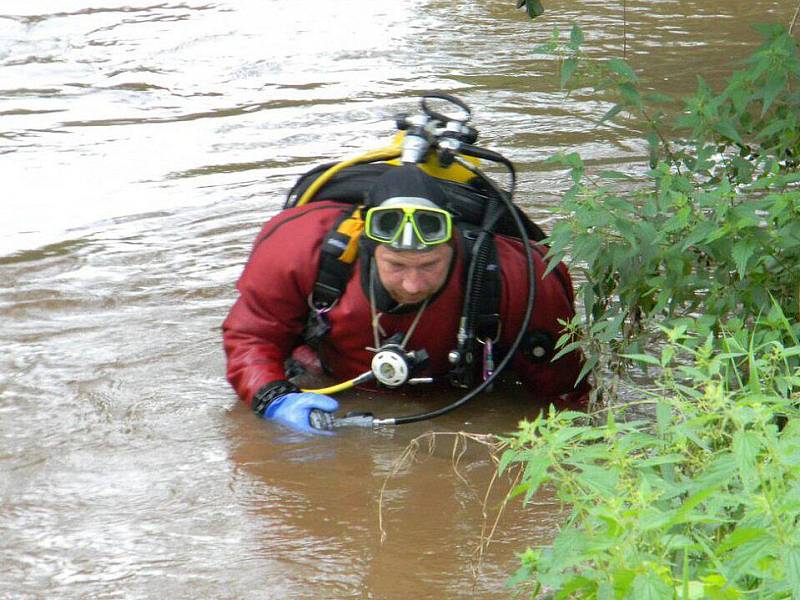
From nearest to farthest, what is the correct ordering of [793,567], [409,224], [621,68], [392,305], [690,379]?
[793,567]
[690,379]
[621,68]
[409,224]
[392,305]

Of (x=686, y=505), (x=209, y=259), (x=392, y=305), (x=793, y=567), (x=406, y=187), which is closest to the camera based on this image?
(x=793, y=567)

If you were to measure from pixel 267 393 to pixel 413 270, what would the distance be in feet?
2.43

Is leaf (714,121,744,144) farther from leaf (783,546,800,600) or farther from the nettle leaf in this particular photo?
leaf (783,546,800,600)

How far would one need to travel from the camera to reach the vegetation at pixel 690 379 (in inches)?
86.0

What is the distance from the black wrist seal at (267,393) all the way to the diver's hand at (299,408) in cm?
1

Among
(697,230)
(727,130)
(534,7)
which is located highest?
(534,7)

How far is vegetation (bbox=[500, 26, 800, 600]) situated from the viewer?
2.18 m

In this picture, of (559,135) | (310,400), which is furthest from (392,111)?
(310,400)

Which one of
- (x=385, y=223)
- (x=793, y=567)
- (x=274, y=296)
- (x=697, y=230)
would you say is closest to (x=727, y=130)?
(x=697, y=230)

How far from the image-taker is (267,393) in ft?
15.4

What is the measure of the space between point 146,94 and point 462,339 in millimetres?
5440

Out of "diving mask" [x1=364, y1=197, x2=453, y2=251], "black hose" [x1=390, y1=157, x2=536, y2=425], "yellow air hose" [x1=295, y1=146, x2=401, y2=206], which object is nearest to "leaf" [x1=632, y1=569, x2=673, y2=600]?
"black hose" [x1=390, y1=157, x2=536, y2=425]

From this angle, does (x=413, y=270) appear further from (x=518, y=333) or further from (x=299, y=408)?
(x=299, y=408)

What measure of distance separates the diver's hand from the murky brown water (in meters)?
0.07
